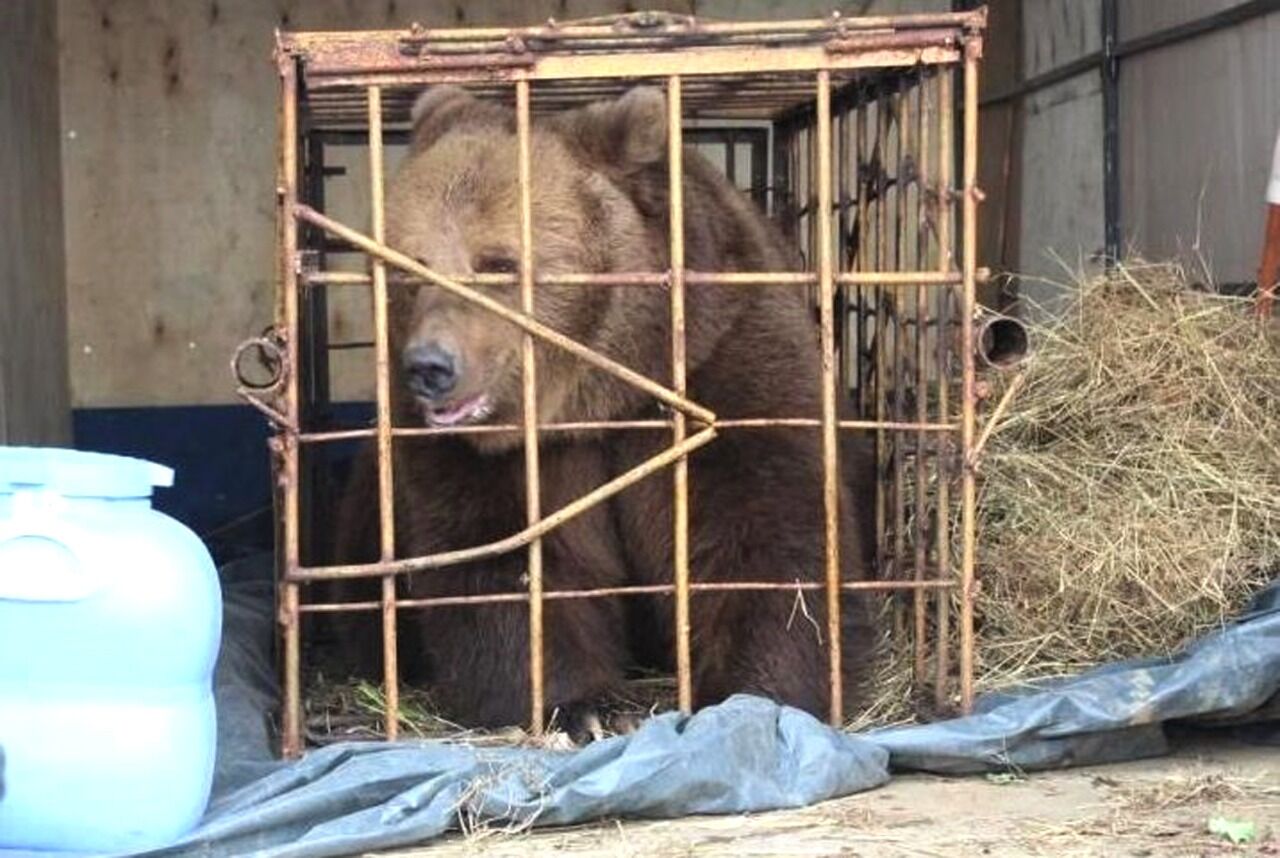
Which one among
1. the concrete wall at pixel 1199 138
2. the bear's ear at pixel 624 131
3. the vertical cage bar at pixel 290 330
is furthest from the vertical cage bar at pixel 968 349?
the concrete wall at pixel 1199 138

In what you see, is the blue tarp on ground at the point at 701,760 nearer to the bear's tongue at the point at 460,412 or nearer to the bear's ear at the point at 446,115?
the bear's tongue at the point at 460,412

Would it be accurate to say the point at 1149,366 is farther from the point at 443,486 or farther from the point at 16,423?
the point at 16,423

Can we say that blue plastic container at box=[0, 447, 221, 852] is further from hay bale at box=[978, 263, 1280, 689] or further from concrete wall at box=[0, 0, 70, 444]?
concrete wall at box=[0, 0, 70, 444]

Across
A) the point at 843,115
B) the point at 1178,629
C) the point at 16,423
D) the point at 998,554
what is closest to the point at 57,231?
the point at 16,423

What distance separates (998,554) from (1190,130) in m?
2.53

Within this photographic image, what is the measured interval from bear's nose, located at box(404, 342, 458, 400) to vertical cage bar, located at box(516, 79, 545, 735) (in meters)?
0.19

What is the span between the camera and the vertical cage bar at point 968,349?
14.8 ft

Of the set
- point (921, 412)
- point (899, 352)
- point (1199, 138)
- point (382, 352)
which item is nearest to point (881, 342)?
point (899, 352)

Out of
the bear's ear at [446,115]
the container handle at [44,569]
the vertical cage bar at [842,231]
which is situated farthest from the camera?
the vertical cage bar at [842,231]

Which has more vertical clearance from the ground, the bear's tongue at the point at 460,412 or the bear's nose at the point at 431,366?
the bear's nose at the point at 431,366

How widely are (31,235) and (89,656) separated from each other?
14.1 feet

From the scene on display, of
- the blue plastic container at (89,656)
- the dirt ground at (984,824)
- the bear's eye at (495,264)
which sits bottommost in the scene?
the dirt ground at (984,824)

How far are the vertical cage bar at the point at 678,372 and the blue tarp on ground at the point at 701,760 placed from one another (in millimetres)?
252

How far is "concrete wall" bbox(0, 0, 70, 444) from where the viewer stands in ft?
22.8
